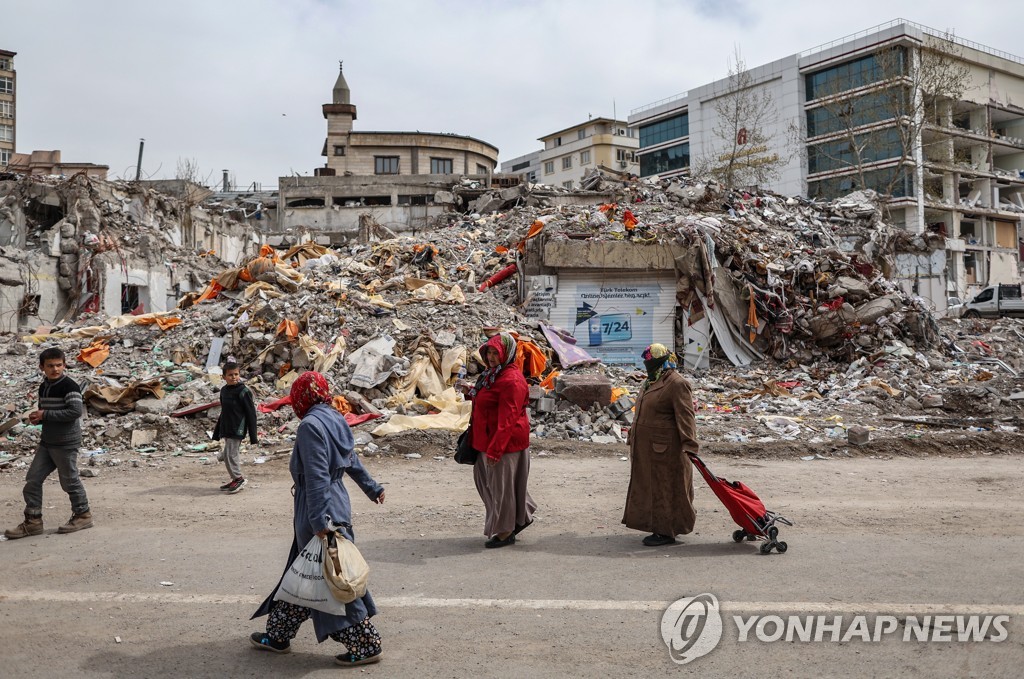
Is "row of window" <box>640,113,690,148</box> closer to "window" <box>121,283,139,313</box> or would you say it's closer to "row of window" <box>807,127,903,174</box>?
"row of window" <box>807,127,903,174</box>

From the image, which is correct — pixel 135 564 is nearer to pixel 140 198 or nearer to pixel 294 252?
pixel 294 252

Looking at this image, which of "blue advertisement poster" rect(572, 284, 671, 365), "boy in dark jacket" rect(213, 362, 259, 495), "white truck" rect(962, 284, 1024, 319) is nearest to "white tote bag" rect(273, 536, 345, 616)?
"boy in dark jacket" rect(213, 362, 259, 495)

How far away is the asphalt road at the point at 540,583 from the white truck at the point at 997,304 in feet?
68.1

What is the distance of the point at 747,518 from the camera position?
4980 mm

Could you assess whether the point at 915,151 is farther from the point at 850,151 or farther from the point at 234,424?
the point at 234,424

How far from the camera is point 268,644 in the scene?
3447 mm

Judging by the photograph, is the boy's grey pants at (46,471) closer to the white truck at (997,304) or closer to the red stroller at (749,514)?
the red stroller at (749,514)

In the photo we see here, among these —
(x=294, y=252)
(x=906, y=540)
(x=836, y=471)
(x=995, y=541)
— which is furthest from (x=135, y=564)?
(x=294, y=252)

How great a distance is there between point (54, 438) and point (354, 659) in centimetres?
361

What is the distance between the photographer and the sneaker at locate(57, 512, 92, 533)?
229 inches

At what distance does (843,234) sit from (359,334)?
1251cm

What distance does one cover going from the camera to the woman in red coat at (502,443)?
5.26 meters

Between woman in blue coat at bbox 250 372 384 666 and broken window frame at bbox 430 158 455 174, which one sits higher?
broken window frame at bbox 430 158 455 174

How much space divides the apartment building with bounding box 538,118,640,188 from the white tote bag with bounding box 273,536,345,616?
63.9m
